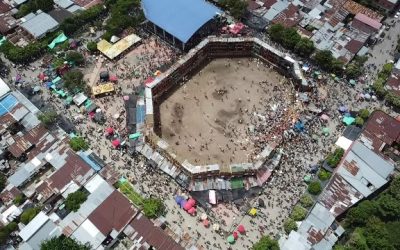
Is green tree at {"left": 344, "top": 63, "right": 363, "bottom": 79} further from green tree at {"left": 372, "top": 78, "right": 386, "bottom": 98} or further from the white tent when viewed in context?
the white tent

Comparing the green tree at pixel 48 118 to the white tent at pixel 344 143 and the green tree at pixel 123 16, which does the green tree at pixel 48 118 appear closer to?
the green tree at pixel 123 16

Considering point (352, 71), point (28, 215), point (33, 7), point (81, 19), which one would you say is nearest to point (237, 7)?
point (352, 71)

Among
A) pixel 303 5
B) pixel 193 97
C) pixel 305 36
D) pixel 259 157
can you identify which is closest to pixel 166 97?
pixel 193 97

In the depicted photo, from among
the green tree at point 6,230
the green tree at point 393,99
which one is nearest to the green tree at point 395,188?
the green tree at point 393,99

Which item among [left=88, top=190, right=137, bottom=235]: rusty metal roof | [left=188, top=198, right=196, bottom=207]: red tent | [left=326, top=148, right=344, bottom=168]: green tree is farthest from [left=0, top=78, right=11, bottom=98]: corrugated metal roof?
[left=326, top=148, right=344, bottom=168]: green tree

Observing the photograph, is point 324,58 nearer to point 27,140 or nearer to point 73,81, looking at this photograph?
point 73,81

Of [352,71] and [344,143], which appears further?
[352,71]

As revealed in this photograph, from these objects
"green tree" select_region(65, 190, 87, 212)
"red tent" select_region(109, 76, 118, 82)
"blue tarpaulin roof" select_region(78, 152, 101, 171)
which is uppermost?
"red tent" select_region(109, 76, 118, 82)
